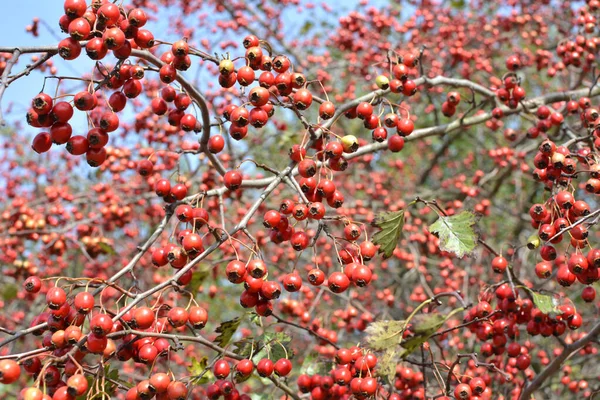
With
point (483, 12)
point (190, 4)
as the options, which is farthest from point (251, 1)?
point (483, 12)

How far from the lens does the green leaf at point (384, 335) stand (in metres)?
2.91

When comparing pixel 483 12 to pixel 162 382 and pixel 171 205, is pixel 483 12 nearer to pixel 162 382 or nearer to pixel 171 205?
pixel 171 205

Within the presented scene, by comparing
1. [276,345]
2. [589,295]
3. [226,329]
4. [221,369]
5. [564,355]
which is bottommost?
[564,355]

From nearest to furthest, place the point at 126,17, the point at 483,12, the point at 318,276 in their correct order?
the point at 126,17 < the point at 318,276 < the point at 483,12

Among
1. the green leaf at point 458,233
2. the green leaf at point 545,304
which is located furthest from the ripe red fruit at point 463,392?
the green leaf at point 458,233

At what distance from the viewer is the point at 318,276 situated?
2607mm

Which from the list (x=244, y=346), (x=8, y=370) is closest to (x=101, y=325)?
(x=8, y=370)

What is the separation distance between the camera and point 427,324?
3.00 metres

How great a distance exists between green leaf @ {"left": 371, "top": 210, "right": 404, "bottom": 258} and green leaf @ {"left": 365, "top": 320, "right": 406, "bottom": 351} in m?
0.40

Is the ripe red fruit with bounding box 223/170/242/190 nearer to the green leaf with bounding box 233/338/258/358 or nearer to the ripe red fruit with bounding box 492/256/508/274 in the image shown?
the green leaf with bounding box 233/338/258/358

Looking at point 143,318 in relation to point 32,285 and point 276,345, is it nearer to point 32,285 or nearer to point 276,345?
point 32,285

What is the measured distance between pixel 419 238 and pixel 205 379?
11.3 feet

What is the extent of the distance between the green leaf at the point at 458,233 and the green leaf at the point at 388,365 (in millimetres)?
651

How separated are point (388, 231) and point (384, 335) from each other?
59 centimetres
